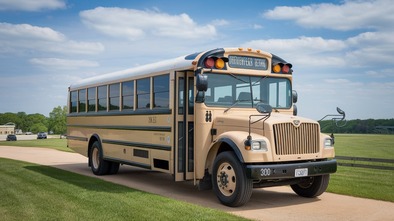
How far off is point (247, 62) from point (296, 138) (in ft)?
6.32

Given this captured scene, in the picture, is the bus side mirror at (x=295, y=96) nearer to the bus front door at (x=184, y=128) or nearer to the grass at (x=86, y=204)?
the bus front door at (x=184, y=128)

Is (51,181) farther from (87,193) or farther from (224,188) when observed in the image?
(224,188)

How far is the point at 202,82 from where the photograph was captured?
7.66m

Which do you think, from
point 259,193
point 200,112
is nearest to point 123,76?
point 200,112

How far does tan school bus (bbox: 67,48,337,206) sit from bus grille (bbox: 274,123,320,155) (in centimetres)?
2

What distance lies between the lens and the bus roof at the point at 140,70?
8602 millimetres

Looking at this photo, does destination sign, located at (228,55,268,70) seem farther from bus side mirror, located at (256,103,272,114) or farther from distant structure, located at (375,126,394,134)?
distant structure, located at (375,126,394,134)

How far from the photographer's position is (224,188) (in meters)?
7.74

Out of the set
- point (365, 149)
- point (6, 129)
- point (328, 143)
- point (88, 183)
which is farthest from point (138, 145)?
point (6, 129)

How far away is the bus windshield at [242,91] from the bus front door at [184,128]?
0.54 meters

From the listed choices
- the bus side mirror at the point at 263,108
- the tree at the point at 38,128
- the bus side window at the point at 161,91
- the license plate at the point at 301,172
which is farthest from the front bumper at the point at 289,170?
the tree at the point at 38,128

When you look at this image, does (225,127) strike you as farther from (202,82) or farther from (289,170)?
(289,170)

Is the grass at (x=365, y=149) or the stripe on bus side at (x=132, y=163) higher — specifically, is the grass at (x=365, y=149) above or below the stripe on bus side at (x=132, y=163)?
below

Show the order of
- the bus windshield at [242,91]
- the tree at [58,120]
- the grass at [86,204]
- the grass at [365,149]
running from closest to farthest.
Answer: the grass at [86,204], the bus windshield at [242,91], the grass at [365,149], the tree at [58,120]
